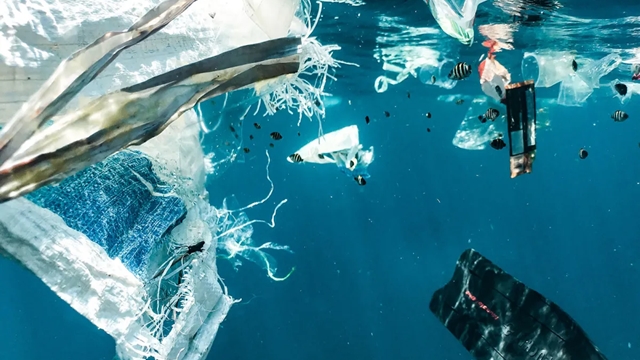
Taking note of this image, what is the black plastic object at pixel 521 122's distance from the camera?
605cm

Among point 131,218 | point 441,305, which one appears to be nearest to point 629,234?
point 441,305

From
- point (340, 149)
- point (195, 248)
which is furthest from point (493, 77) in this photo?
point (195, 248)

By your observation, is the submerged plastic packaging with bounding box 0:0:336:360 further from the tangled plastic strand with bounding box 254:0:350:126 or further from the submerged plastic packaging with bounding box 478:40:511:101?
the submerged plastic packaging with bounding box 478:40:511:101

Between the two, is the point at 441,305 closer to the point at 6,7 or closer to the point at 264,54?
the point at 264,54

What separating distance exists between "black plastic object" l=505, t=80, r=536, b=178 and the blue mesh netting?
14.9 ft

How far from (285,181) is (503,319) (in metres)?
25.0

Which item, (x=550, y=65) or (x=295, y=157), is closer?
(x=295, y=157)

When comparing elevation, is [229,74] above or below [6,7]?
below

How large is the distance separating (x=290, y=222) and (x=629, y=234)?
Answer: 3060 centimetres

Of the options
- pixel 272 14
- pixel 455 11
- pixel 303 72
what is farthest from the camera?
pixel 455 11

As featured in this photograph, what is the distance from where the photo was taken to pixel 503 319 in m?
5.73

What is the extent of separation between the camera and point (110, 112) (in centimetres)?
176

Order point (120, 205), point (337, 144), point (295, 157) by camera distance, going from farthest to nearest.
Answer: point (337, 144), point (295, 157), point (120, 205)

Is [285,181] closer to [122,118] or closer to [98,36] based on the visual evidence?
[98,36]
